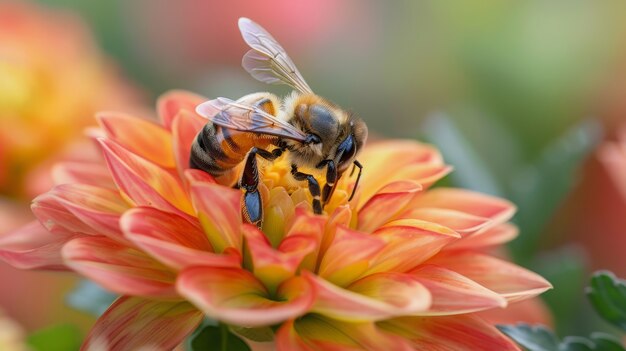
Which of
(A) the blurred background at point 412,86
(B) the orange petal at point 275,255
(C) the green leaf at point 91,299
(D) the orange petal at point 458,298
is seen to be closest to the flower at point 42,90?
(A) the blurred background at point 412,86

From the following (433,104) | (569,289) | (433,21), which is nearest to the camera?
(569,289)

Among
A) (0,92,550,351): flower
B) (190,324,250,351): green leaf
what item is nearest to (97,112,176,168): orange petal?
(0,92,550,351): flower

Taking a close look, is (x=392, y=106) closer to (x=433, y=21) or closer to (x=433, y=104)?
(x=433, y=104)

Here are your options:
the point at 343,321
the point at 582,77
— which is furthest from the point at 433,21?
the point at 343,321

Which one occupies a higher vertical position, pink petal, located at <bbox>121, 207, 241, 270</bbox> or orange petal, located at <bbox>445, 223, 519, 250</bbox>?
orange petal, located at <bbox>445, 223, 519, 250</bbox>

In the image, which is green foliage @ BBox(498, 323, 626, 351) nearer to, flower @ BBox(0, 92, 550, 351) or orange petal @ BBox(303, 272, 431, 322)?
flower @ BBox(0, 92, 550, 351)

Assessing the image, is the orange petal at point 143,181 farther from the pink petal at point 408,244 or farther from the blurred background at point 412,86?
the blurred background at point 412,86

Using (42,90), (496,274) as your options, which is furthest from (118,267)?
(42,90)

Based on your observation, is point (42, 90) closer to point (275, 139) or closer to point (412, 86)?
point (275, 139)
